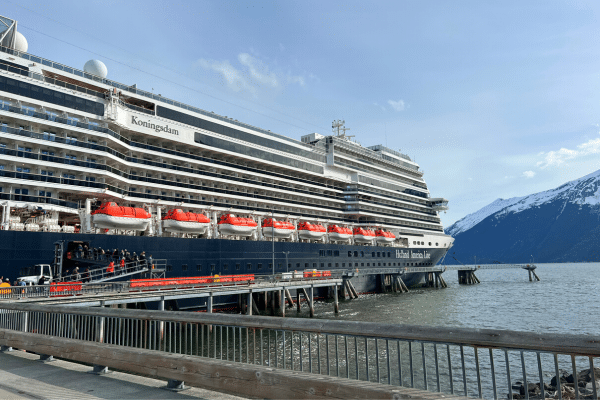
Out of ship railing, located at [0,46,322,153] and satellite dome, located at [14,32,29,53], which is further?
satellite dome, located at [14,32,29,53]

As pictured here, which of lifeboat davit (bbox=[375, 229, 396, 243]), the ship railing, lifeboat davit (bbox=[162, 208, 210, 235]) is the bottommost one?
lifeboat davit (bbox=[375, 229, 396, 243])

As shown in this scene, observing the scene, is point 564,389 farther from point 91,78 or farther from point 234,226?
point 91,78

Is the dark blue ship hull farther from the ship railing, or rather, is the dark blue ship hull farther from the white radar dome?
the white radar dome

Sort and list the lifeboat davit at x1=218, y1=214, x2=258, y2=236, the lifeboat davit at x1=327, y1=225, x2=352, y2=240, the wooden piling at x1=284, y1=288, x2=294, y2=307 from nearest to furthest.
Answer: the lifeboat davit at x1=218, y1=214, x2=258, y2=236, the wooden piling at x1=284, y1=288, x2=294, y2=307, the lifeboat davit at x1=327, y1=225, x2=352, y2=240

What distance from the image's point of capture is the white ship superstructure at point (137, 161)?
90.6 feet

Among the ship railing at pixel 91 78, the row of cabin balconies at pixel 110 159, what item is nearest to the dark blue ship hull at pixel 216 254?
the row of cabin balconies at pixel 110 159

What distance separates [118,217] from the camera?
29.5 metres

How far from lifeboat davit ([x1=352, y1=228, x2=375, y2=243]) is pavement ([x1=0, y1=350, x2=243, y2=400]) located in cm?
4822

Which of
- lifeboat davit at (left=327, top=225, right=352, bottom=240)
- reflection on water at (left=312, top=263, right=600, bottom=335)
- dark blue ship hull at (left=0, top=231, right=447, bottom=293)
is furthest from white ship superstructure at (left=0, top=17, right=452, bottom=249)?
reflection on water at (left=312, top=263, right=600, bottom=335)

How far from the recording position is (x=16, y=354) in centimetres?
862

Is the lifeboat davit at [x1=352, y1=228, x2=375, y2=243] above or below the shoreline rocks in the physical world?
above

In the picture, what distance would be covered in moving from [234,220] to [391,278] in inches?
1153

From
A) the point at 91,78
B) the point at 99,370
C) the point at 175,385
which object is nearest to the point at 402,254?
the point at 91,78

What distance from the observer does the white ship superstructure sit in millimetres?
27625
